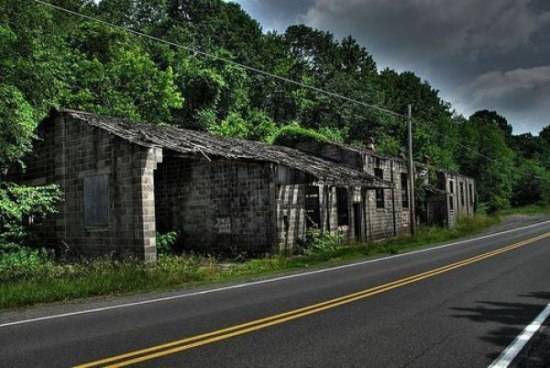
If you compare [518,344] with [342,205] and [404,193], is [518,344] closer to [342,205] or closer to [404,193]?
[342,205]

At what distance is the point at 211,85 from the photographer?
145 feet

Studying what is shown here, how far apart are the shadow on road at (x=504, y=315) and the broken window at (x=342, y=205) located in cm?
1793

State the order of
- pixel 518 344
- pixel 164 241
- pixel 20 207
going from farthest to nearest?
pixel 164 241 < pixel 20 207 < pixel 518 344

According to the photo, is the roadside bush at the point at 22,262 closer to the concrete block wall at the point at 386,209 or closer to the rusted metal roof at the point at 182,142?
the rusted metal roof at the point at 182,142

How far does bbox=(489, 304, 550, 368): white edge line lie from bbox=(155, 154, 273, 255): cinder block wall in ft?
45.8

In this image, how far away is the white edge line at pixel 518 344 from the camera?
206 inches

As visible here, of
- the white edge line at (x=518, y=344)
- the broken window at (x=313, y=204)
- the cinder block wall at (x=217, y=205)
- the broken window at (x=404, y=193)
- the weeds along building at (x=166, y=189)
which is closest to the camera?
the white edge line at (x=518, y=344)

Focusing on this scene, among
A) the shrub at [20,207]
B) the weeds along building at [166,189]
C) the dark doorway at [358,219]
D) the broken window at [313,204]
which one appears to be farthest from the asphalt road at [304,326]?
the dark doorway at [358,219]

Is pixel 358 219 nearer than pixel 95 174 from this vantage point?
No

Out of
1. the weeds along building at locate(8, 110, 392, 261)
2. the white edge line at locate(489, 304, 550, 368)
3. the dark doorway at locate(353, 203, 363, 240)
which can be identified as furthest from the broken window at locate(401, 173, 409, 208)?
the white edge line at locate(489, 304, 550, 368)

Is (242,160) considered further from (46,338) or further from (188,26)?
(188,26)

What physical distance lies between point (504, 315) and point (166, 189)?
58.6 feet

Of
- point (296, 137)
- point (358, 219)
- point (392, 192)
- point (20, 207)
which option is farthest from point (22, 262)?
point (392, 192)

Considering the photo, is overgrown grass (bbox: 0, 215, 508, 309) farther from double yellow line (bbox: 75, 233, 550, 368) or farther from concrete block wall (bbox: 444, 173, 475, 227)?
concrete block wall (bbox: 444, 173, 475, 227)
